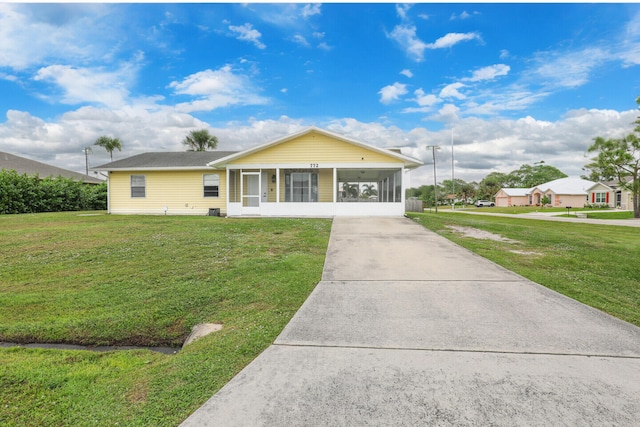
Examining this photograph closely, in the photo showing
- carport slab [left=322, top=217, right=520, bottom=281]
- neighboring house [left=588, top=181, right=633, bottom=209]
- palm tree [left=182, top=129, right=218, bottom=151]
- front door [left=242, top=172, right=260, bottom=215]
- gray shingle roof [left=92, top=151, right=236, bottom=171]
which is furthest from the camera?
neighboring house [left=588, top=181, right=633, bottom=209]

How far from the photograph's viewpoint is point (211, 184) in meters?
18.6

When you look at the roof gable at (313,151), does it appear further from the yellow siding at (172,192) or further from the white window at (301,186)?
the yellow siding at (172,192)

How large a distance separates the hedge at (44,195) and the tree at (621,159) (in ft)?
144

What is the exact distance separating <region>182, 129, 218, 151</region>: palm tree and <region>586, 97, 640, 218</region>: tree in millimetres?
42564

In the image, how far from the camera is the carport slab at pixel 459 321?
10.4 ft

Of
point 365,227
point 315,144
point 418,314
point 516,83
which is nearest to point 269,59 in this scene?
point 315,144

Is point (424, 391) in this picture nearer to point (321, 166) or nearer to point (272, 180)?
point (321, 166)

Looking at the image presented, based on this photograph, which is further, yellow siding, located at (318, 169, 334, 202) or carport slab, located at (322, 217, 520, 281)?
yellow siding, located at (318, 169, 334, 202)

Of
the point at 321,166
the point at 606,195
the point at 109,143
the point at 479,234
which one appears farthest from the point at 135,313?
the point at 606,195

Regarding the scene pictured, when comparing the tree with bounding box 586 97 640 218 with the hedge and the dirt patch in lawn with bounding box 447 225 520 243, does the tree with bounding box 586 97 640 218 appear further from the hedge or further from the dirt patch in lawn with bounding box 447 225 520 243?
the hedge

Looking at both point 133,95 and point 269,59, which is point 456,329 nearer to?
point 269,59

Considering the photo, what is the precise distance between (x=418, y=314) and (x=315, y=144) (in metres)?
13.8

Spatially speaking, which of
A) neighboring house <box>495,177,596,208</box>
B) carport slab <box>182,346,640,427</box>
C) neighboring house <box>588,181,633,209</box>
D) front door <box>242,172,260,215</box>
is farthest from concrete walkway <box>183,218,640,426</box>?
neighboring house <box>495,177,596,208</box>

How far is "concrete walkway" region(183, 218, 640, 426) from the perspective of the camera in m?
2.09
